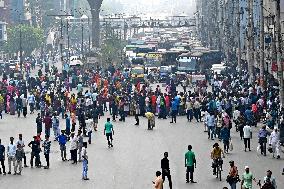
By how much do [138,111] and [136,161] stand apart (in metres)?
14.1

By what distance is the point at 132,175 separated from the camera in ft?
103

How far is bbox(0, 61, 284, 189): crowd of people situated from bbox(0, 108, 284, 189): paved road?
17.7 inches

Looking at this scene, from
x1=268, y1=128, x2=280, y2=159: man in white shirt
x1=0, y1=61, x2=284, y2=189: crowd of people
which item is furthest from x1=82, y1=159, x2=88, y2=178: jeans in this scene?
x1=268, y1=128, x2=280, y2=159: man in white shirt

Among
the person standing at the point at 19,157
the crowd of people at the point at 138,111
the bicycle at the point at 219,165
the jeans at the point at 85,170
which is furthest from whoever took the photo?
the crowd of people at the point at 138,111

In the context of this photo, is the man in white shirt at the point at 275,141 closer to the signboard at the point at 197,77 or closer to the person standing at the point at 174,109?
the person standing at the point at 174,109

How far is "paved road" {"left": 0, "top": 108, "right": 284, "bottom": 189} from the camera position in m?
30.3

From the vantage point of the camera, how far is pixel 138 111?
159 ft

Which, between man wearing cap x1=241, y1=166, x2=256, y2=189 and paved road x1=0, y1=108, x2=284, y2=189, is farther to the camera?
paved road x1=0, y1=108, x2=284, y2=189

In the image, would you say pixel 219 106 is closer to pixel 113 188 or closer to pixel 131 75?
pixel 113 188

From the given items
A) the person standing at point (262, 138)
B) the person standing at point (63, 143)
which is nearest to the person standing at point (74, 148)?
the person standing at point (63, 143)

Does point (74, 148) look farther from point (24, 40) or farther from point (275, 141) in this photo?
point (24, 40)

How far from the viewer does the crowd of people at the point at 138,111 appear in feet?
112

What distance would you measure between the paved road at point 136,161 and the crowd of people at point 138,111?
450 millimetres

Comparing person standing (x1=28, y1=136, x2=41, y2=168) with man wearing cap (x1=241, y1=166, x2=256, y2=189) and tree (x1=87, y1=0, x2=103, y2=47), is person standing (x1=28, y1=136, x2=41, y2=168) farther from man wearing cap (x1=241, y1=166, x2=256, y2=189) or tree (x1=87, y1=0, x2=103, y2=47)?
tree (x1=87, y1=0, x2=103, y2=47)
